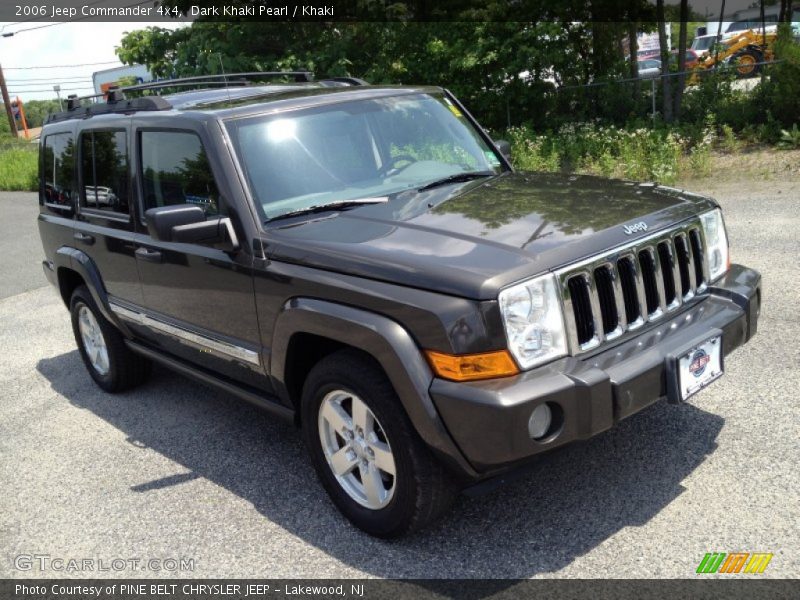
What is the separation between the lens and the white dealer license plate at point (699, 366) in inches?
131

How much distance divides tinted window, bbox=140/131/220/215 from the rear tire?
4.43ft

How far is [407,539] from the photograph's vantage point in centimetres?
362

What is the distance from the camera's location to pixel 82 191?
5551mm

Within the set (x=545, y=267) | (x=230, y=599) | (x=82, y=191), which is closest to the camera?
(x=545, y=267)

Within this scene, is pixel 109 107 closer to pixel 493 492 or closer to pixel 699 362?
pixel 493 492

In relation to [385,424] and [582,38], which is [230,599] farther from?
[582,38]

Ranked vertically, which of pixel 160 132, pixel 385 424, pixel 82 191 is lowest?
pixel 385 424

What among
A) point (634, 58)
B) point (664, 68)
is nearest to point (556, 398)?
point (664, 68)

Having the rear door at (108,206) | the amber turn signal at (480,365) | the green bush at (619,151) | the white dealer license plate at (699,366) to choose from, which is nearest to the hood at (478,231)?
the amber turn signal at (480,365)

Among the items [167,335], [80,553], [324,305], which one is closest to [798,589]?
[324,305]

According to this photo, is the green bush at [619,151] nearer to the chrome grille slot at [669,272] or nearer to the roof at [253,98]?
the roof at [253,98]

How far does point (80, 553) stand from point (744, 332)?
3285mm

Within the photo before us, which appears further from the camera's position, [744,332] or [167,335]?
[167,335]

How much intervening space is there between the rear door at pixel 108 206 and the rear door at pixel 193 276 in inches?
6.7
